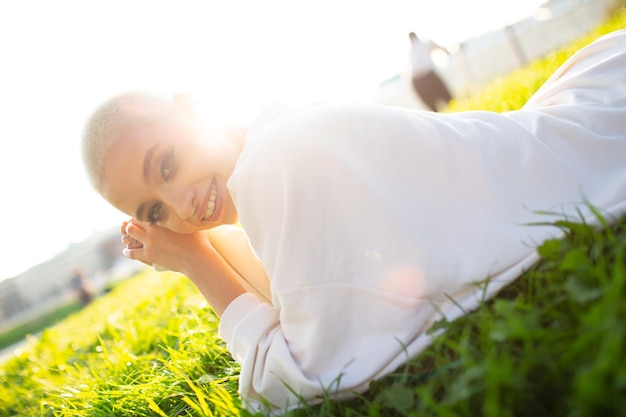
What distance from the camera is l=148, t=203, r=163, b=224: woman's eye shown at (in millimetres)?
2044

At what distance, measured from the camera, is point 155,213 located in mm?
2080

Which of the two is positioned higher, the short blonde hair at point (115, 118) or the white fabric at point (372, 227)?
the short blonde hair at point (115, 118)

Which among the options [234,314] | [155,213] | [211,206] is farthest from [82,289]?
[234,314]

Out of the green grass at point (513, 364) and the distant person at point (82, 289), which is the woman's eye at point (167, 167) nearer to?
the green grass at point (513, 364)

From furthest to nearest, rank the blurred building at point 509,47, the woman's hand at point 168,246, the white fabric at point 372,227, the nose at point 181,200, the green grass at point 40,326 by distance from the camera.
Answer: the green grass at point 40,326
the blurred building at point 509,47
the woman's hand at point 168,246
the nose at point 181,200
the white fabric at point 372,227

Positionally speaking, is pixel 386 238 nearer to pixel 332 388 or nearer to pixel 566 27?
pixel 332 388

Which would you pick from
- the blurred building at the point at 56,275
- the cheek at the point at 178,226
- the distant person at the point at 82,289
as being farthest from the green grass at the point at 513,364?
the blurred building at the point at 56,275

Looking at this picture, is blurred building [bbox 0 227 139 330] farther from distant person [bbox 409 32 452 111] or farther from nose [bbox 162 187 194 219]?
nose [bbox 162 187 194 219]

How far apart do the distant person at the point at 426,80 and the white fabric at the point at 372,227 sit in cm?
708

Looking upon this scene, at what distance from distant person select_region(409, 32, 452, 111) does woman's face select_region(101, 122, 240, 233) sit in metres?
6.93

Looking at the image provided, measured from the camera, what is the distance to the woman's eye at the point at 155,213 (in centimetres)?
204

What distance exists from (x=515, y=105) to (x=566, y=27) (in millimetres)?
12876

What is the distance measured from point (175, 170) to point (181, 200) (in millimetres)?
129

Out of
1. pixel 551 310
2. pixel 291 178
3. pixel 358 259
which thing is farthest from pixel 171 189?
pixel 551 310
